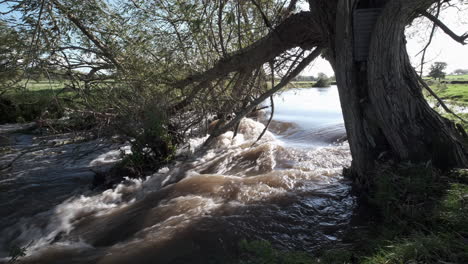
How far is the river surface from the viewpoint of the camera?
350cm

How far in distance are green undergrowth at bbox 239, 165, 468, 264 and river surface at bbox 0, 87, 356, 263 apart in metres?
0.45

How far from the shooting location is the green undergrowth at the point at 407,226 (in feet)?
7.26

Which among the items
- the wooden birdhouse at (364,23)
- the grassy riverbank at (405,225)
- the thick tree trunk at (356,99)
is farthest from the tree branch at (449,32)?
the grassy riverbank at (405,225)

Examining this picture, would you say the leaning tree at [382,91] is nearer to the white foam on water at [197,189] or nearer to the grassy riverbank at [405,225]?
the grassy riverbank at [405,225]

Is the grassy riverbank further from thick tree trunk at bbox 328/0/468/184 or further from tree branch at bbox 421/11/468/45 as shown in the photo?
tree branch at bbox 421/11/468/45

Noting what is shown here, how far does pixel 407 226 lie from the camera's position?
2.81m

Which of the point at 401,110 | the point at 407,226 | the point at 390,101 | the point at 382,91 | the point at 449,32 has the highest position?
the point at 449,32

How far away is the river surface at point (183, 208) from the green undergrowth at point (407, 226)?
1.48 ft

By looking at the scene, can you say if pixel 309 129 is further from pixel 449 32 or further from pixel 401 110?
pixel 401 110

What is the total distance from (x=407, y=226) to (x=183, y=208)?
320 cm

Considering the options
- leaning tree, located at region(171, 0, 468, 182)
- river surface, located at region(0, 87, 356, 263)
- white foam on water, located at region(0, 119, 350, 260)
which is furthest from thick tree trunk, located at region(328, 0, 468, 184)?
white foam on water, located at region(0, 119, 350, 260)

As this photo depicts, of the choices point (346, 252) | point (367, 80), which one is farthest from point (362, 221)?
point (367, 80)

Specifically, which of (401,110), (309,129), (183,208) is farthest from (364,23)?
(309,129)

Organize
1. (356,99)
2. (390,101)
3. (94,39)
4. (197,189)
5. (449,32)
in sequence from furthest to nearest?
(197,189)
(94,39)
(449,32)
(356,99)
(390,101)
